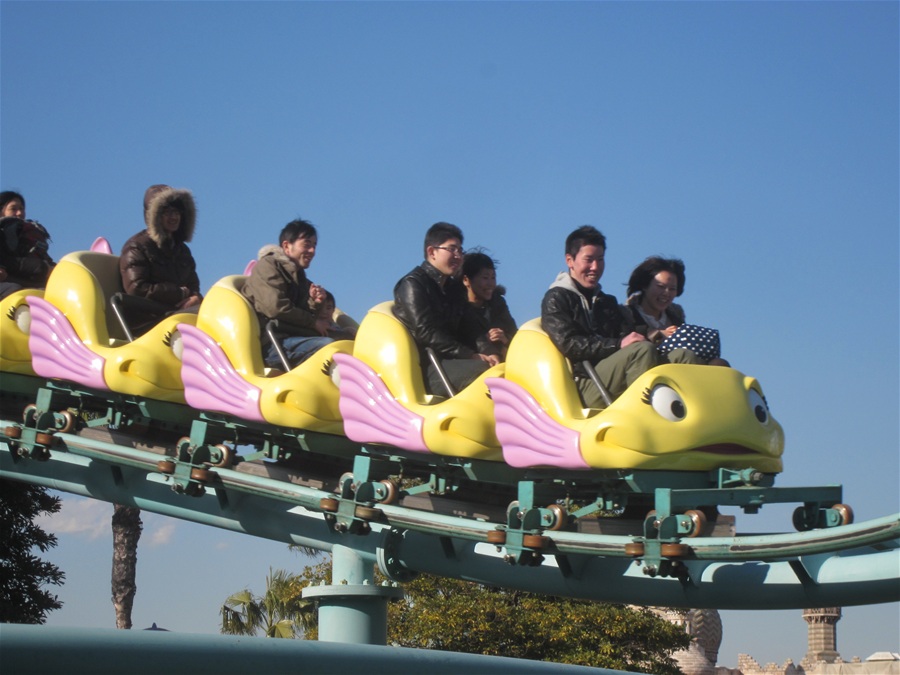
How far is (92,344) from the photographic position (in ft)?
24.3

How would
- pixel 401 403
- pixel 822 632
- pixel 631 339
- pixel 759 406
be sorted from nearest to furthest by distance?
pixel 759 406
pixel 631 339
pixel 401 403
pixel 822 632

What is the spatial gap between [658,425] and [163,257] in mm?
3964

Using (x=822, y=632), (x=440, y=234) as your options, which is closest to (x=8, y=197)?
(x=440, y=234)

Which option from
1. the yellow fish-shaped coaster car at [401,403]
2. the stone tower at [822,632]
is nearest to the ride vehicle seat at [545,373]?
the yellow fish-shaped coaster car at [401,403]

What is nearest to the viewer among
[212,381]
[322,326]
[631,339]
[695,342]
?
[695,342]

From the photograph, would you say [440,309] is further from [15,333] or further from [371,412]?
[15,333]

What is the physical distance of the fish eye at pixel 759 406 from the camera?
5652mm

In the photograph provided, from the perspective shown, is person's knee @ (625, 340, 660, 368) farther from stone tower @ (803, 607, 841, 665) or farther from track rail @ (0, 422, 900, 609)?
stone tower @ (803, 607, 841, 665)

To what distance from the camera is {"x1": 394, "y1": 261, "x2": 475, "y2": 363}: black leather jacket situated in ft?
21.5

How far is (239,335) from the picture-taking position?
7.04 m

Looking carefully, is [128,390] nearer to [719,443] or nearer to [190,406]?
[190,406]

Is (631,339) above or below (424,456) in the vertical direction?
above

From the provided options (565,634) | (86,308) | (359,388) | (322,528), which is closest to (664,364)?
(359,388)

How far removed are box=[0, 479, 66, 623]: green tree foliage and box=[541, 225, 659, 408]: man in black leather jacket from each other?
8.95 m
